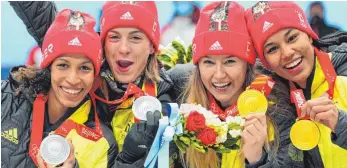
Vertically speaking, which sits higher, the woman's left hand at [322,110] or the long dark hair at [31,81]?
the long dark hair at [31,81]

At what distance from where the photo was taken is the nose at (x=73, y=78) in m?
3.24

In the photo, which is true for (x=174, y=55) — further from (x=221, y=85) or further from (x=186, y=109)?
(x=186, y=109)

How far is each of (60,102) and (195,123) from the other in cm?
97

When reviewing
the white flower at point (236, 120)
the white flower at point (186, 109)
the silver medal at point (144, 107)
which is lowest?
the white flower at point (236, 120)

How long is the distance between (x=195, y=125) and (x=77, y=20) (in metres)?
1.12

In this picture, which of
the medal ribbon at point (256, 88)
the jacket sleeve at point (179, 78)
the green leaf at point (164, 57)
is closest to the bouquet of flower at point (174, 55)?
the green leaf at point (164, 57)

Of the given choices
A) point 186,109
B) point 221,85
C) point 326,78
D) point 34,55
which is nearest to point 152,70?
point 221,85

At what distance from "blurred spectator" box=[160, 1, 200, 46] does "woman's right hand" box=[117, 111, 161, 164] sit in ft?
11.0

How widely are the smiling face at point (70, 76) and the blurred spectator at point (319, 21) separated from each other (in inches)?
100

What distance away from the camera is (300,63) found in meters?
3.19

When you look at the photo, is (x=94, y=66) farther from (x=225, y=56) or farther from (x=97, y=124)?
(x=225, y=56)

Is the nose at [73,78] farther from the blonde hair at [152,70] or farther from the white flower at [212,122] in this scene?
the white flower at [212,122]

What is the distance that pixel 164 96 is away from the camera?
3482mm

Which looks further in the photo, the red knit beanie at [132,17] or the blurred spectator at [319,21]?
the blurred spectator at [319,21]
